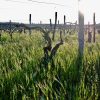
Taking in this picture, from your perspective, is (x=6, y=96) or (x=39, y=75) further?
(x=39, y=75)

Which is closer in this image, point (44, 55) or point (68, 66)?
point (68, 66)

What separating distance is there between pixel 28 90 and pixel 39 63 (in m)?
1.35

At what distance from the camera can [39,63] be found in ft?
14.9

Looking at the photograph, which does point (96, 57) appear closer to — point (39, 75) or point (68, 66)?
point (68, 66)

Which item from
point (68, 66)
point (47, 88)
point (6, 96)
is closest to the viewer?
point (47, 88)

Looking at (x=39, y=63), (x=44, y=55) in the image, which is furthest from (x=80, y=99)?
(x=44, y=55)

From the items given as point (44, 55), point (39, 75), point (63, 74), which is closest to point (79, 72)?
point (63, 74)

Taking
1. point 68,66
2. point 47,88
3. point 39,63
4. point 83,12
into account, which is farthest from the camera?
point 83,12

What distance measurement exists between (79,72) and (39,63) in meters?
0.97

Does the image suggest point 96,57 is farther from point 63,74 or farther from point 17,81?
point 17,81

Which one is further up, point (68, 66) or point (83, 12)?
point (83, 12)

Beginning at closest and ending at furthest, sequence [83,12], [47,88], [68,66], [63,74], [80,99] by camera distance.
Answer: [80,99] → [47,88] → [63,74] → [68,66] → [83,12]

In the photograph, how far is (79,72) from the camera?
372 cm

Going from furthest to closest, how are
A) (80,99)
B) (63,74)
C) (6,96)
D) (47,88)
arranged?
(63,74) → (6,96) → (47,88) → (80,99)
